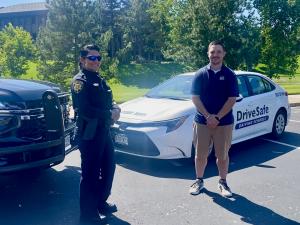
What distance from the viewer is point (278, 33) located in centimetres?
1886

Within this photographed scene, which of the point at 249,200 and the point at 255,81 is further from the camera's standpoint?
the point at 255,81

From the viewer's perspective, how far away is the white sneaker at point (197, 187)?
4.68 metres

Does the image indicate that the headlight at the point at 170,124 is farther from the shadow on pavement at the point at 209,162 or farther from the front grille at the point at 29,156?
the front grille at the point at 29,156

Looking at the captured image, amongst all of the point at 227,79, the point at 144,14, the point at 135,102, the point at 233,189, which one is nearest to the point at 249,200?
the point at 233,189

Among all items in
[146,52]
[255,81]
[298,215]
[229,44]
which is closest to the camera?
[298,215]

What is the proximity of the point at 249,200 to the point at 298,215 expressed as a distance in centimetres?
59

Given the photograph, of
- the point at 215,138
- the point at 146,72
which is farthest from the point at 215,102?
the point at 146,72

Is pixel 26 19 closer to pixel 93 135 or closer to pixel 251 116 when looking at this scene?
pixel 251 116

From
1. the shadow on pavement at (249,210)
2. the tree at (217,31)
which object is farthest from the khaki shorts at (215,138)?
the tree at (217,31)

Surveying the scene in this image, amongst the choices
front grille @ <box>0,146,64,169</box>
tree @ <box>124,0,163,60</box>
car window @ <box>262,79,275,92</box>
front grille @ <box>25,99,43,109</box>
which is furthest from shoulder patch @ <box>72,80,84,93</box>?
tree @ <box>124,0,163,60</box>

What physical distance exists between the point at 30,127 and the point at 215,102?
210 centimetres

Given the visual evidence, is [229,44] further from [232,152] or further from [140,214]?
[140,214]

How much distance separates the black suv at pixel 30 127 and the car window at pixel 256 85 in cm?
375

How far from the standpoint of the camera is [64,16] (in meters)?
21.7
